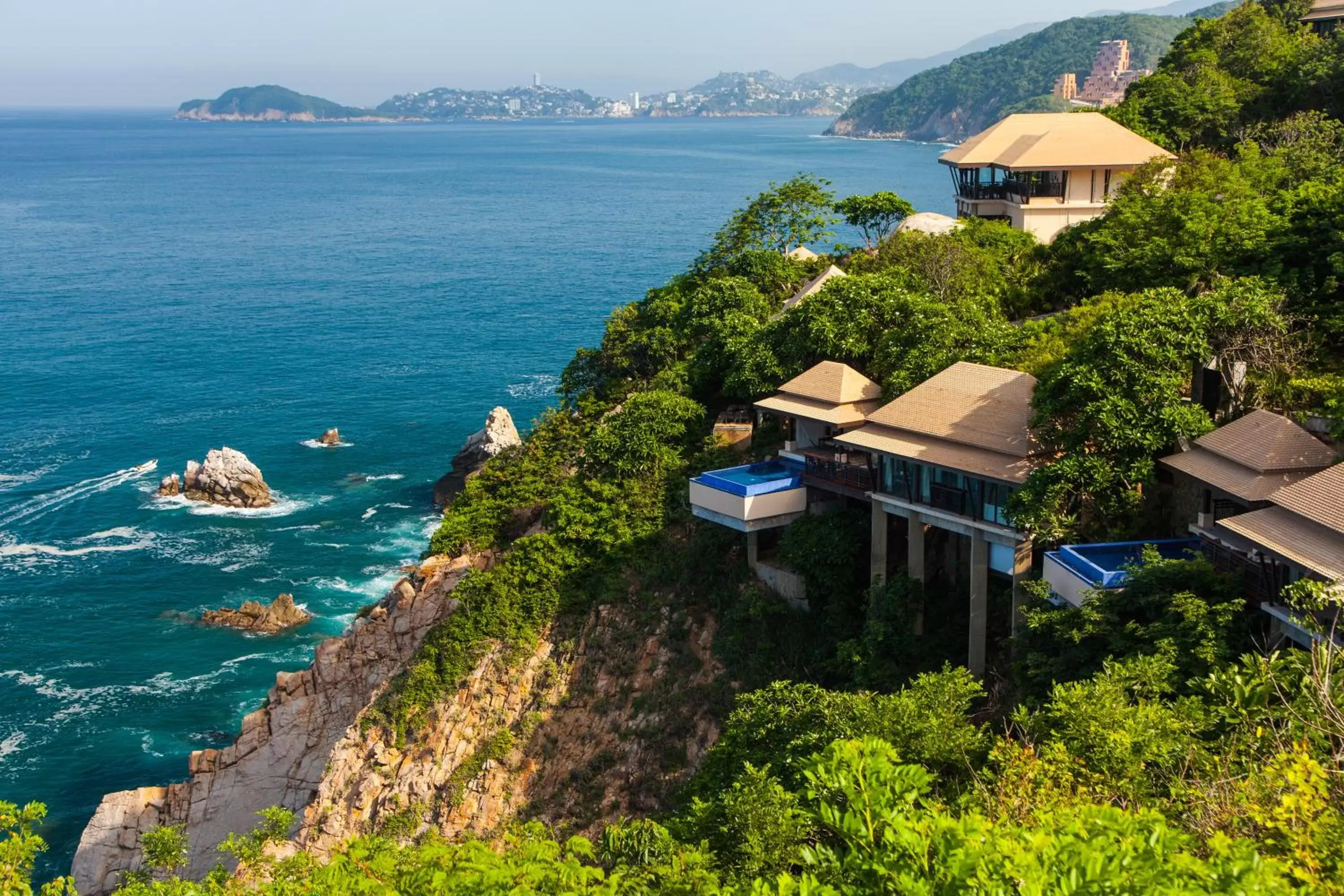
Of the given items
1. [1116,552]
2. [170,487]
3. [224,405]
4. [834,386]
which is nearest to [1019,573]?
[1116,552]

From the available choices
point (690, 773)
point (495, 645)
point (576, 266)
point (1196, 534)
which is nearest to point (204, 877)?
point (495, 645)

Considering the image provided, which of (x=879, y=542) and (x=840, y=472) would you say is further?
(x=840, y=472)

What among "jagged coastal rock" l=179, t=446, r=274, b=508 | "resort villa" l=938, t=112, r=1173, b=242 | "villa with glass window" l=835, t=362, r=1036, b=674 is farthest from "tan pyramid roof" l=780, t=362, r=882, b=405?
"jagged coastal rock" l=179, t=446, r=274, b=508

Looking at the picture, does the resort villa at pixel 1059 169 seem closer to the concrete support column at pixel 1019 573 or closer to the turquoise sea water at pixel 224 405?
the concrete support column at pixel 1019 573

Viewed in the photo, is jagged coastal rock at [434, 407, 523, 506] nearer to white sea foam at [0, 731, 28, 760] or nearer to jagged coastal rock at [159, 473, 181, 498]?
jagged coastal rock at [159, 473, 181, 498]

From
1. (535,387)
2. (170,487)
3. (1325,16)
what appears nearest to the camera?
(1325,16)

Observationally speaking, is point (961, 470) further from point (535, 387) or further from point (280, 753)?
point (535, 387)

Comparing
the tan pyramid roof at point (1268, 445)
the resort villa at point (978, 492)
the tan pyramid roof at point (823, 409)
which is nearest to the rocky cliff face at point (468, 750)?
the resort villa at point (978, 492)
